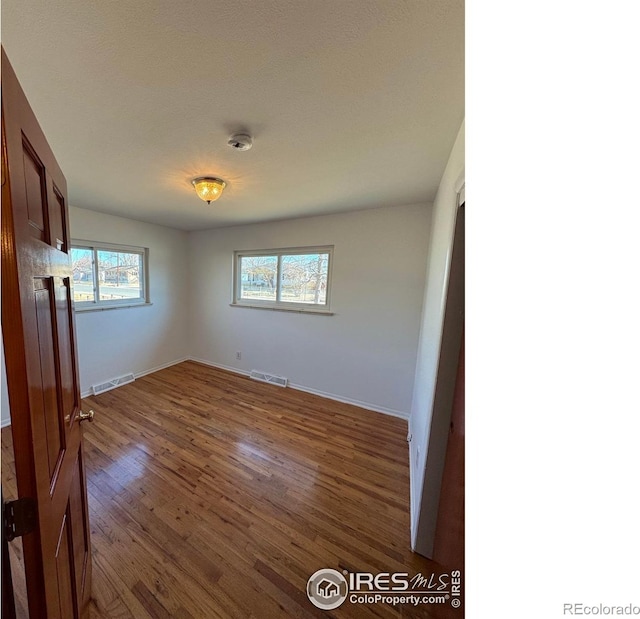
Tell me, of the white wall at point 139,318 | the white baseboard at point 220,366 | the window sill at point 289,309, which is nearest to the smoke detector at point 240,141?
the window sill at point 289,309

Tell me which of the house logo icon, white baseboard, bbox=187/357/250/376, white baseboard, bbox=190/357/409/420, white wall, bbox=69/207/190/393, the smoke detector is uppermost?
the smoke detector

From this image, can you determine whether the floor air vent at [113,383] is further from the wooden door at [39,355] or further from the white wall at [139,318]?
the wooden door at [39,355]

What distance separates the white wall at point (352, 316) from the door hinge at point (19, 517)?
8.76 ft

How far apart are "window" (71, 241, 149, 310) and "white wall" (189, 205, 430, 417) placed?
1.14 metres

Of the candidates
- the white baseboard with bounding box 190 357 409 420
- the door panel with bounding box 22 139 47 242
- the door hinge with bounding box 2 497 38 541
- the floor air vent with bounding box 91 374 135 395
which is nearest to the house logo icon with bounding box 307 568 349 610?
the door hinge with bounding box 2 497 38 541

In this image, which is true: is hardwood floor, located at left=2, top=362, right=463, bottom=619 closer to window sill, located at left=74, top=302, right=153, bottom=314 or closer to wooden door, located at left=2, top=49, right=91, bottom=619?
wooden door, located at left=2, top=49, right=91, bottom=619

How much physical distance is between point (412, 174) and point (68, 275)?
2.16 metres

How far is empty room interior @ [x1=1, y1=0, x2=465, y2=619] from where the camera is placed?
28.5 inches

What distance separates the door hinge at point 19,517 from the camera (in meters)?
0.51

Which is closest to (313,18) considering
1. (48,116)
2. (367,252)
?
(48,116)

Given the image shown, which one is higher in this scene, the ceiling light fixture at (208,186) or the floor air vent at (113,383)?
the ceiling light fixture at (208,186)

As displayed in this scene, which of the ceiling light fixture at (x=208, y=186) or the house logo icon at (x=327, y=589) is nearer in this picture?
the house logo icon at (x=327, y=589)

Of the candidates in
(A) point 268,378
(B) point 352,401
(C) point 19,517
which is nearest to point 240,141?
(C) point 19,517
